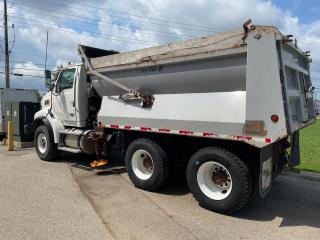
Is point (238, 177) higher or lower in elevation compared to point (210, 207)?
higher

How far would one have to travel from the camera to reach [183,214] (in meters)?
6.01

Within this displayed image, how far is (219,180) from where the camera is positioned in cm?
618

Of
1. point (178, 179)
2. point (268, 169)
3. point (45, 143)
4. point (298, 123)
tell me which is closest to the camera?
point (268, 169)

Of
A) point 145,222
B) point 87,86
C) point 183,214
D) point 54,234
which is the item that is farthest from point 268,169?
point 87,86

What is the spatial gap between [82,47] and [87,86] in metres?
1.00

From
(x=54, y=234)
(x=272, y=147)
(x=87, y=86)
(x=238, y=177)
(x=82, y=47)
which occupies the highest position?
(x=82, y=47)

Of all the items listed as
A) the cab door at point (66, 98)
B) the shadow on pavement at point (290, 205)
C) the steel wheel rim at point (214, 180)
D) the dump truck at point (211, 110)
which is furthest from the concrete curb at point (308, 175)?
the cab door at point (66, 98)

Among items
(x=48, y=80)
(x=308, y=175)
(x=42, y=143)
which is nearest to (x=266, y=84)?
(x=308, y=175)

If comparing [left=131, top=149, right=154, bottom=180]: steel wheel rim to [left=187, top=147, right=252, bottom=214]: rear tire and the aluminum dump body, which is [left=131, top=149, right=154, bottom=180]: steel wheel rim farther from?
[left=187, top=147, right=252, bottom=214]: rear tire

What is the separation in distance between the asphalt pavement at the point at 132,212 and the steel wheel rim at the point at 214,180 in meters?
0.32

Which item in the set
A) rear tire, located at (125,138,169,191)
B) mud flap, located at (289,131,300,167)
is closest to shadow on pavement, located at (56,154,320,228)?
rear tire, located at (125,138,169,191)

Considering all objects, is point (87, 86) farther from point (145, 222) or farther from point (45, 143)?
point (145, 222)

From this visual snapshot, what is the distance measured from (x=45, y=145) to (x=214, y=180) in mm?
5939

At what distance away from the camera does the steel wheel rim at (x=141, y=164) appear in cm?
746
